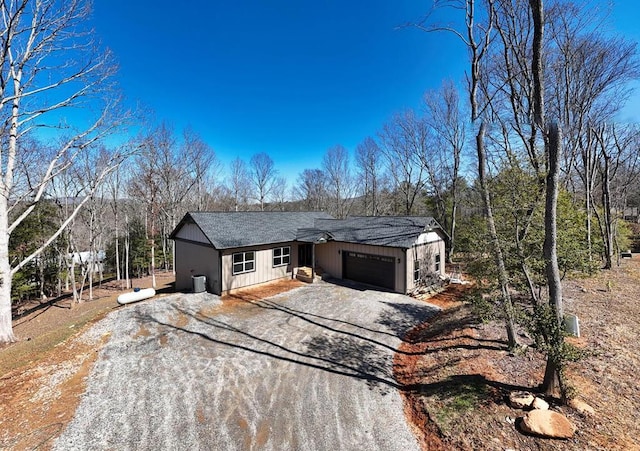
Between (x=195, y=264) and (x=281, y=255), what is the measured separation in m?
4.74

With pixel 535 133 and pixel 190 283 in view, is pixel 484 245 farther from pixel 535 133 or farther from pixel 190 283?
pixel 190 283

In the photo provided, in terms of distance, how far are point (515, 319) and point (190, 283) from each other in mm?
14664

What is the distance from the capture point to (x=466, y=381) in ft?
19.1

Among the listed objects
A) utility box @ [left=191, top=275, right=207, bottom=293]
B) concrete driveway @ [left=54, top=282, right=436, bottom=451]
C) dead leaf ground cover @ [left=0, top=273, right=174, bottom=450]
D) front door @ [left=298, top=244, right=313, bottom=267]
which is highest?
front door @ [left=298, top=244, right=313, bottom=267]

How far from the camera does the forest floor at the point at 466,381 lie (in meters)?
4.42

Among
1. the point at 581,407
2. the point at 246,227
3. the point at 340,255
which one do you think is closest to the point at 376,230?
the point at 340,255

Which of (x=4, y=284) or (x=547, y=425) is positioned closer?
(x=547, y=425)

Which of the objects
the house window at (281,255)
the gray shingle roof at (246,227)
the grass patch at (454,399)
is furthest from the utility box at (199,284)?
the grass patch at (454,399)

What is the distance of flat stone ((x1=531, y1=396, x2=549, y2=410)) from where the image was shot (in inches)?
184

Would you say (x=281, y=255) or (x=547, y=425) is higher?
(x=281, y=255)

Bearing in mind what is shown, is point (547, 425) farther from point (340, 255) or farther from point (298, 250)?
point (298, 250)

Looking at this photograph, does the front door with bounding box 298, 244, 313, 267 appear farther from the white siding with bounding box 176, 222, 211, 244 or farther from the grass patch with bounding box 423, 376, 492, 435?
the grass patch with bounding box 423, 376, 492, 435

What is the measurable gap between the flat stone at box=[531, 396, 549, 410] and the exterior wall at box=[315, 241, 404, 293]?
827 cm

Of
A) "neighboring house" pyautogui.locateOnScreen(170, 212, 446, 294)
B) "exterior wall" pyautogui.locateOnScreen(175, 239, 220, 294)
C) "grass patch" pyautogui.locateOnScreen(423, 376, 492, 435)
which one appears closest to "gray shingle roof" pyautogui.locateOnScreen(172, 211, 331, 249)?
"neighboring house" pyautogui.locateOnScreen(170, 212, 446, 294)
